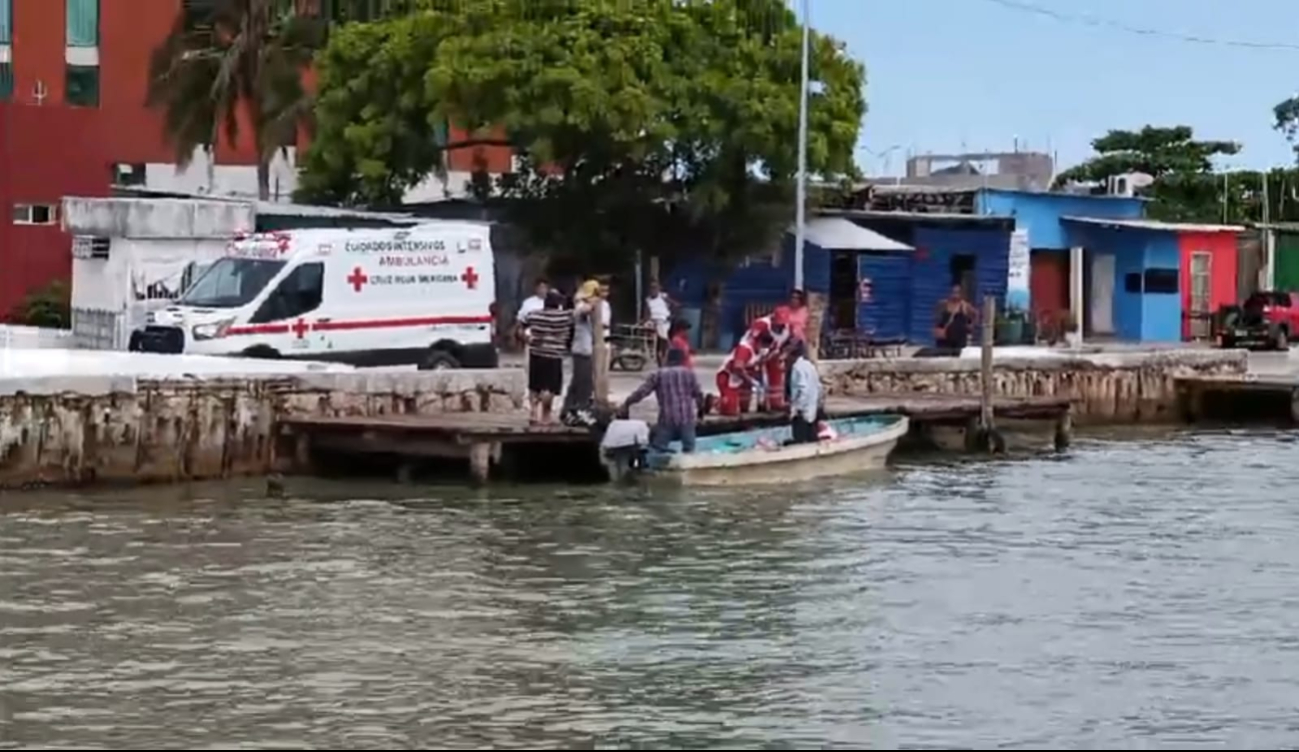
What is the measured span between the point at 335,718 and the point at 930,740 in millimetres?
3415

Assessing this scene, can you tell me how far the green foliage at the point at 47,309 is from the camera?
143ft

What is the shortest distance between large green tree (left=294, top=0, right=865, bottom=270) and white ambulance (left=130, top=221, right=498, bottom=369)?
8.96 m

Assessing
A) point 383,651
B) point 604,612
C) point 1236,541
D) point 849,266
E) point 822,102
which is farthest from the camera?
point 849,266

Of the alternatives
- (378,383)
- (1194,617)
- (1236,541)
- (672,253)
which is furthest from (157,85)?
(1194,617)

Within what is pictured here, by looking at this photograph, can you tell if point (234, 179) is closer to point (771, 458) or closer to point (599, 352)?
point (599, 352)

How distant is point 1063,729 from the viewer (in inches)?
551

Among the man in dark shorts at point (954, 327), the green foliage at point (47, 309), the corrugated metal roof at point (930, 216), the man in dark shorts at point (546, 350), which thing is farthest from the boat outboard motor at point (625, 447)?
the corrugated metal roof at point (930, 216)

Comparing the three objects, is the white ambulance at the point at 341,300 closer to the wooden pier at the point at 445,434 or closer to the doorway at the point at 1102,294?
the wooden pier at the point at 445,434

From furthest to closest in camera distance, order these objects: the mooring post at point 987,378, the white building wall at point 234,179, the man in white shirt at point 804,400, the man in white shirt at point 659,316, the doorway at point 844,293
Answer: the white building wall at point 234,179
the doorway at point 844,293
the man in white shirt at point 659,316
the mooring post at point 987,378
the man in white shirt at point 804,400

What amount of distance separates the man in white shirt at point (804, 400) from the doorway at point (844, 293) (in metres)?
22.1

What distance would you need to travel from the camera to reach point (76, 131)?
4800cm

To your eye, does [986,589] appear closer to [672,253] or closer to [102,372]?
[102,372]

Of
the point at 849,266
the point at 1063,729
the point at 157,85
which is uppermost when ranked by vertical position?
the point at 157,85

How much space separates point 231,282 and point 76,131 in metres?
17.5
